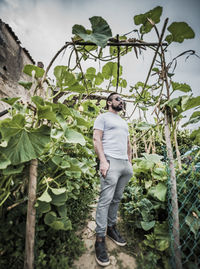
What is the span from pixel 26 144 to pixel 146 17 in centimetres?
128

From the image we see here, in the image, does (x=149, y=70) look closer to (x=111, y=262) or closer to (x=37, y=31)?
(x=111, y=262)

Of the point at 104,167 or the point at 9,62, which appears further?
Answer: the point at 9,62

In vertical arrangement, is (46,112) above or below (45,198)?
above

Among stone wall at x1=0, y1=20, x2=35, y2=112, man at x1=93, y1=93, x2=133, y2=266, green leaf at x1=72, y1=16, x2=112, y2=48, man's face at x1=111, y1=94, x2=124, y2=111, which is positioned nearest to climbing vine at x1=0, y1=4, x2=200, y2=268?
green leaf at x1=72, y1=16, x2=112, y2=48

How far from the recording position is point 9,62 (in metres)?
2.95

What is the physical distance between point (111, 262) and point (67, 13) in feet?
7.94

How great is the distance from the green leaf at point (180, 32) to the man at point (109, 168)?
0.79 meters

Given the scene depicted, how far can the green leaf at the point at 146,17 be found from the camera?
0.99 meters

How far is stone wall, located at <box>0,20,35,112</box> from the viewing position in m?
2.72

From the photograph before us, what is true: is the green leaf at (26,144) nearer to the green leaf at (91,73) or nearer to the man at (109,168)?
the man at (109,168)

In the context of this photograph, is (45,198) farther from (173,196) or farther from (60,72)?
(173,196)

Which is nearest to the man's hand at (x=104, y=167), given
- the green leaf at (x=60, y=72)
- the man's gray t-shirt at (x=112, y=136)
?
the man's gray t-shirt at (x=112, y=136)

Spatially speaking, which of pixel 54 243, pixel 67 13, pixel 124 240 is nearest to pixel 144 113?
pixel 67 13

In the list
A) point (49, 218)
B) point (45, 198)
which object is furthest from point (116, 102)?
point (49, 218)
